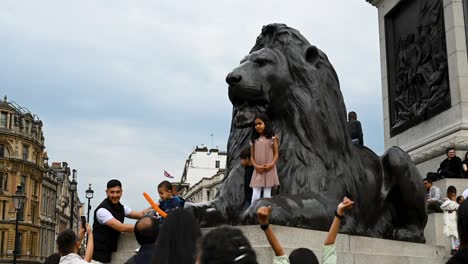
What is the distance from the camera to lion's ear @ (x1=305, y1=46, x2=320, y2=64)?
7.48 meters

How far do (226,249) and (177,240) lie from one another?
56 centimetres

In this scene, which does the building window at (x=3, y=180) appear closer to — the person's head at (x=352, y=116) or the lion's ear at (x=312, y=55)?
the person's head at (x=352, y=116)

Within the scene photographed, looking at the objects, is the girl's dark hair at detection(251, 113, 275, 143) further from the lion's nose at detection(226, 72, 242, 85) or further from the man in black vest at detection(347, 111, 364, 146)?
the man in black vest at detection(347, 111, 364, 146)

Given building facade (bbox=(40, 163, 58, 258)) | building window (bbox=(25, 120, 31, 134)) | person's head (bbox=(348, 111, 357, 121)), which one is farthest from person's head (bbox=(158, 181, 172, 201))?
building facade (bbox=(40, 163, 58, 258))

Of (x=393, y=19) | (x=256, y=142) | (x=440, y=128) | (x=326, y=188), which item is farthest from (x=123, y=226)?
(x=393, y=19)

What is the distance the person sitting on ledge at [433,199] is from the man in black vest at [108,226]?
5.88m

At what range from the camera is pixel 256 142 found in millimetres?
6766

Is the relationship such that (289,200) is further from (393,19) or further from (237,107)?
(393,19)

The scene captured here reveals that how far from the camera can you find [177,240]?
3.12 metres

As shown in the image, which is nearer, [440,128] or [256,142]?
[256,142]

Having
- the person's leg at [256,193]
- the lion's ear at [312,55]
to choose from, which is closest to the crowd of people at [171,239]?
the person's leg at [256,193]

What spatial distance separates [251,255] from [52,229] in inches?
A: 4090

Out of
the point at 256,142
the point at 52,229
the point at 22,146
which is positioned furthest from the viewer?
the point at 52,229

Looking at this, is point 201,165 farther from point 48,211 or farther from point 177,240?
point 177,240
